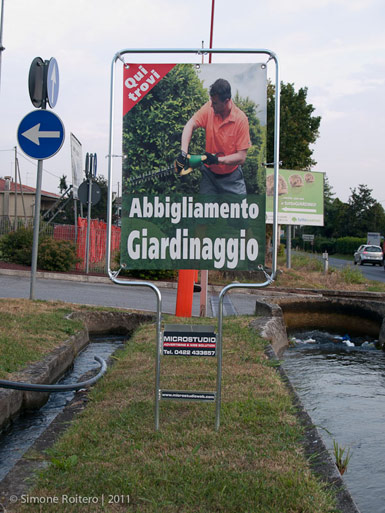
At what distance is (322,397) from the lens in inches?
254

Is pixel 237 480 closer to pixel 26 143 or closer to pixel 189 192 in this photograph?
pixel 189 192

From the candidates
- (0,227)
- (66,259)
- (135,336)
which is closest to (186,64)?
(135,336)

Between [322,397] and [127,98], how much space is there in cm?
381

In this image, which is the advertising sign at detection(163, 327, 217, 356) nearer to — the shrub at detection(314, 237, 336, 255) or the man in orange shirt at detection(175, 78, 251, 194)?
the man in orange shirt at detection(175, 78, 251, 194)

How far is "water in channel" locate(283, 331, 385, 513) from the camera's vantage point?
411cm

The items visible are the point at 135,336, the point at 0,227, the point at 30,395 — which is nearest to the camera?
the point at 30,395

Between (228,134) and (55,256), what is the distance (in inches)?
605

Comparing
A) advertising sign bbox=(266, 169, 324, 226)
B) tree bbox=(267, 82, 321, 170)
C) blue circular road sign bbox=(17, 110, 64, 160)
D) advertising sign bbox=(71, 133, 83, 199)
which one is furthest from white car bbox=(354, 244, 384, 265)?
blue circular road sign bbox=(17, 110, 64, 160)

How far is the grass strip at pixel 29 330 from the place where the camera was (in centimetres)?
575

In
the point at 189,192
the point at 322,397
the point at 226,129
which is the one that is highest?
the point at 226,129

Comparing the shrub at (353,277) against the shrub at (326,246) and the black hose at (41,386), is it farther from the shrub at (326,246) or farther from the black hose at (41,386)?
the shrub at (326,246)

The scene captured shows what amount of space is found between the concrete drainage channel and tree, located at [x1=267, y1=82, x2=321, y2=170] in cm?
2920

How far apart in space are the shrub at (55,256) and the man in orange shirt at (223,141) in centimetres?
1523

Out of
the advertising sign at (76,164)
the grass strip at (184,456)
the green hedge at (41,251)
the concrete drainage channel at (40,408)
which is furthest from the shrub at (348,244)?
the grass strip at (184,456)
